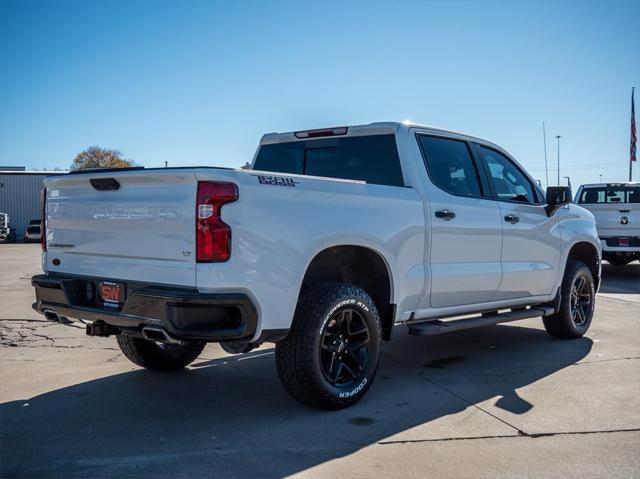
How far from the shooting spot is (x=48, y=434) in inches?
153

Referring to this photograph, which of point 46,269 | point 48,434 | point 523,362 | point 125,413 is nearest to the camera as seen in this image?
point 48,434

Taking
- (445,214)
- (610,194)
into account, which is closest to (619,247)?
(610,194)

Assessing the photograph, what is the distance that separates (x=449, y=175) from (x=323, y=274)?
58.9 inches

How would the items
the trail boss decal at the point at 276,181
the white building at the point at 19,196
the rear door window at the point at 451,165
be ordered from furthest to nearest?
1. the white building at the point at 19,196
2. the rear door window at the point at 451,165
3. the trail boss decal at the point at 276,181

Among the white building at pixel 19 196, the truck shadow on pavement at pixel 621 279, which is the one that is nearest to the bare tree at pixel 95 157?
the white building at pixel 19 196

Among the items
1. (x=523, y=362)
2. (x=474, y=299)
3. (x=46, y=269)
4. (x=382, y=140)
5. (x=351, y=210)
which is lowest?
(x=523, y=362)

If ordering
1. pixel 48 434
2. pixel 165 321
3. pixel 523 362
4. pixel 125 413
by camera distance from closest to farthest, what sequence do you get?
pixel 165 321, pixel 48 434, pixel 125 413, pixel 523 362

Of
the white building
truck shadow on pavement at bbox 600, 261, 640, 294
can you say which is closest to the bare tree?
the white building

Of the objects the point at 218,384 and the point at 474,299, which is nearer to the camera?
the point at 218,384

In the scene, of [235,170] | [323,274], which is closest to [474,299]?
[323,274]

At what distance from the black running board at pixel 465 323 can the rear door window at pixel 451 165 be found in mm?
1064

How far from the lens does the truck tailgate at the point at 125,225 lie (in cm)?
371

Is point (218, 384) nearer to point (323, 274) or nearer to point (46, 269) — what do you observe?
point (323, 274)

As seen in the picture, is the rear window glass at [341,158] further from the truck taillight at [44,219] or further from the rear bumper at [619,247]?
the rear bumper at [619,247]
